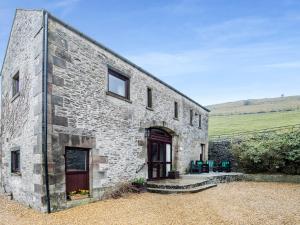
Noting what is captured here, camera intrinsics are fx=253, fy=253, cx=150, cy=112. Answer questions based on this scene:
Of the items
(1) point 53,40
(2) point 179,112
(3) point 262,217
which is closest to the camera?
(3) point 262,217

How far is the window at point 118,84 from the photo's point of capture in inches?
407

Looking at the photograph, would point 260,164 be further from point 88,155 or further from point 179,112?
point 88,155

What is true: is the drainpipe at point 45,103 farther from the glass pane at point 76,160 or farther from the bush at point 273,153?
the bush at point 273,153

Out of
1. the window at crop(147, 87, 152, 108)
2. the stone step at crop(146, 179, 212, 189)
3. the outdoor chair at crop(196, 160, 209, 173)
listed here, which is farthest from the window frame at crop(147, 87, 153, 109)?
the outdoor chair at crop(196, 160, 209, 173)

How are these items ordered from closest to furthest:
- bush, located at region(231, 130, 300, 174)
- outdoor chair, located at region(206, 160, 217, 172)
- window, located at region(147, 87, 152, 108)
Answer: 1. window, located at region(147, 87, 152, 108)
2. bush, located at region(231, 130, 300, 174)
3. outdoor chair, located at region(206, 160, 217, 172)

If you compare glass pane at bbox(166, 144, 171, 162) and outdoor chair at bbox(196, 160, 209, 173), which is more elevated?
glass pane at bbox(166, 144, 171, 162)

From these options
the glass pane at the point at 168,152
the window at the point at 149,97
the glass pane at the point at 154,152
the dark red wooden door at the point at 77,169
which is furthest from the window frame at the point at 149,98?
the dark red wooden door at the point at 77,169

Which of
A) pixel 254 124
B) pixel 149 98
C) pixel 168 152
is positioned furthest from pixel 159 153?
pixel 254 124

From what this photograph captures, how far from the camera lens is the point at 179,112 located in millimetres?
16328

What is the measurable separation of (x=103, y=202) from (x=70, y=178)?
1399mm

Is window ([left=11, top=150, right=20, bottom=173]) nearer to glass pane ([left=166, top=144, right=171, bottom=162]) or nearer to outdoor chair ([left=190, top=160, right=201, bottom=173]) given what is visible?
glass pane ([left=166, top=144, right=171, bottom=162])

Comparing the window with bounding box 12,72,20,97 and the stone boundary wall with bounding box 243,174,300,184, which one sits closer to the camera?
the window with bounding box 12,72,20,97

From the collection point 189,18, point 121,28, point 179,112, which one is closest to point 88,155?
point 121,28

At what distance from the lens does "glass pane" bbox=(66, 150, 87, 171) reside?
26.7ft
